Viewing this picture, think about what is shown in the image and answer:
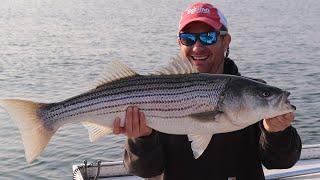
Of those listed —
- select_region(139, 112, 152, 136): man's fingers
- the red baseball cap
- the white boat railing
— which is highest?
the red baseball cap

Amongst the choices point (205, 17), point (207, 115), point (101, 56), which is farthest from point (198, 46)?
point (101, 56)

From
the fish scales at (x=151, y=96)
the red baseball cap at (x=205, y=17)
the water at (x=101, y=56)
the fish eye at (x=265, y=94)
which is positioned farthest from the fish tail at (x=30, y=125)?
the water at (x=101, y=56)

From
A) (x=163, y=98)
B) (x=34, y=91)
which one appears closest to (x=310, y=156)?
(x=163, y=98)

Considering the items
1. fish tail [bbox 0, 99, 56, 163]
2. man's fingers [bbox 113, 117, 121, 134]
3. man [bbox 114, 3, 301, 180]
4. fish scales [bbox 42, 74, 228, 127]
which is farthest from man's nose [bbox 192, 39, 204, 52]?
fish tail [bbox 0, 99, 56, 163]

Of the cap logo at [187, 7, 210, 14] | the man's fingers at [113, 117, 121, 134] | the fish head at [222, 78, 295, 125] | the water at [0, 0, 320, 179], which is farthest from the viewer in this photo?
the water at [0, 0, 320, 179]

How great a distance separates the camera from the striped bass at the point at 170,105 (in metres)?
3.82

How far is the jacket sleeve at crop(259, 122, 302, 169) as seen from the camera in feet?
13.7

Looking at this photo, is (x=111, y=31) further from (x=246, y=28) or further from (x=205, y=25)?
(x=205, y=25)

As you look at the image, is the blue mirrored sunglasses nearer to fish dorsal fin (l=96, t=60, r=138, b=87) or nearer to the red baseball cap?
the red baseball cap

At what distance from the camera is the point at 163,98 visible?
396cm

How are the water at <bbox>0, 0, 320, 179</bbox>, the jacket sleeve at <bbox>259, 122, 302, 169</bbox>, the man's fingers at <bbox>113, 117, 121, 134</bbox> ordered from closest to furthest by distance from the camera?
the man's fingers at <bbox>113, 117, 121, 134</bbox> < the jacket sleeve at <bbox>259, 122, 302, 169</bbox> < the water at <bbox>0, 0, 320, 179</bbox>

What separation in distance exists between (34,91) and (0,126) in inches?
128

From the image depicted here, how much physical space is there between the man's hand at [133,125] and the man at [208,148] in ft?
0.27

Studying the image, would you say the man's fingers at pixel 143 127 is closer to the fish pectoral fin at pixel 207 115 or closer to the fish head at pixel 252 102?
the fish pectoral fin at pixel 207 115
